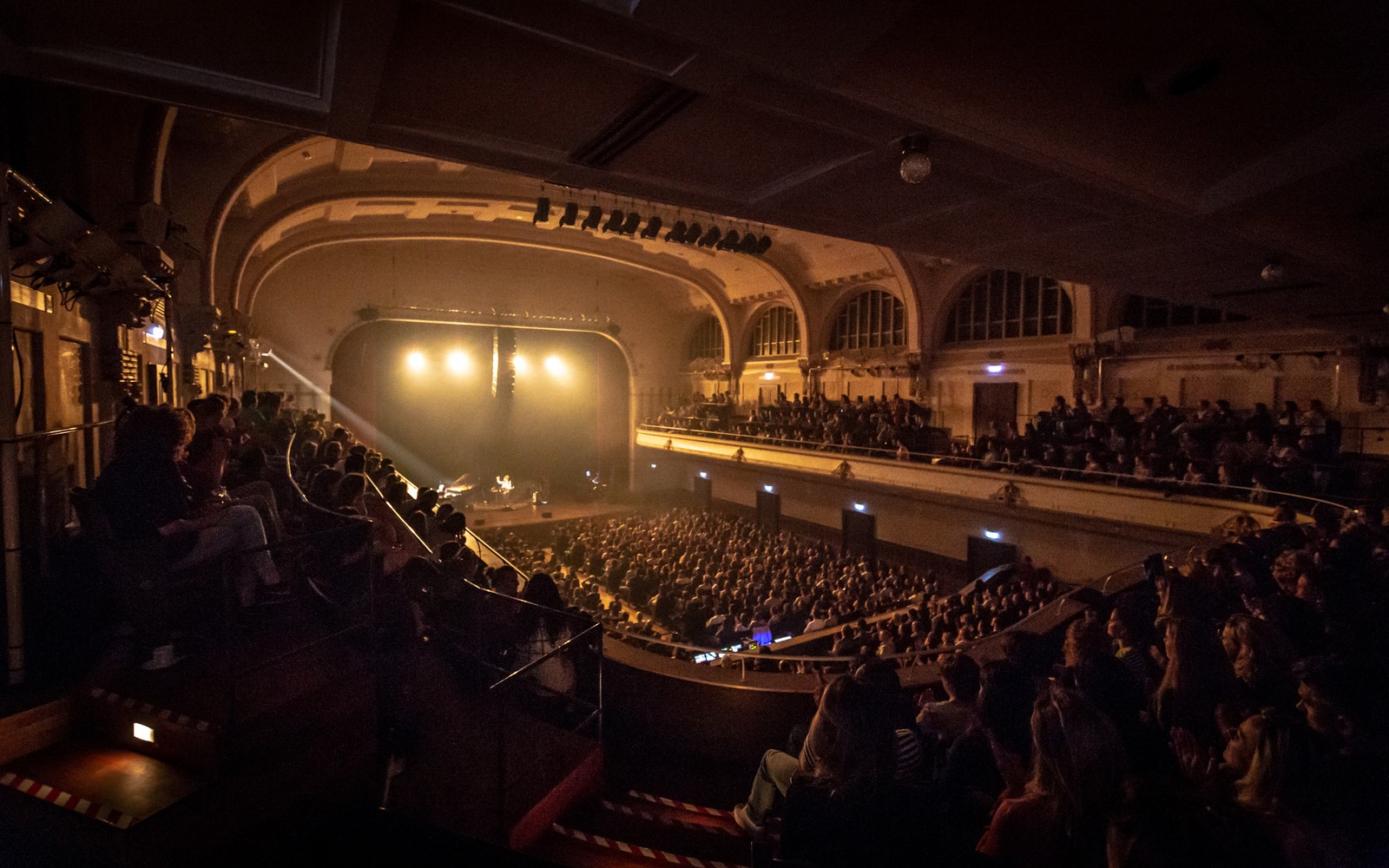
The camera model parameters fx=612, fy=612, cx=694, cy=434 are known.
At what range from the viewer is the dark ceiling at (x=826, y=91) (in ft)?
9.00

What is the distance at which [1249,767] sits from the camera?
217cm

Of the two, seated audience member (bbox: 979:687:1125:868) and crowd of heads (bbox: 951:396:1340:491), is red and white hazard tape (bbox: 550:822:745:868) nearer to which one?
seated audience member (bbox: 979:687:1125:868)

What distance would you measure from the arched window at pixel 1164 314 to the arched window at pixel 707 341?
47.4ft

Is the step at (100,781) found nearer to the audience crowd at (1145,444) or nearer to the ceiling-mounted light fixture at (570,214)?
the ceiling-mounted light fixture at (570,214)

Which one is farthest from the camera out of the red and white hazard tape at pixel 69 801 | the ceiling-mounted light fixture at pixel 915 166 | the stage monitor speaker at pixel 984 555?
the stage monitor speaker at pixel 984 555

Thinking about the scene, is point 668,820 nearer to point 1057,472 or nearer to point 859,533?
point 1057,472

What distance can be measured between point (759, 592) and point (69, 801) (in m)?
8.92

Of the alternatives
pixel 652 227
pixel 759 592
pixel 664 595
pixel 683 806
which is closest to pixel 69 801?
pixel 683 806

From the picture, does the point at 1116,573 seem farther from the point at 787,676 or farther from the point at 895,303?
the point at 895,303

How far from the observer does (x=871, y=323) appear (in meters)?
19.8

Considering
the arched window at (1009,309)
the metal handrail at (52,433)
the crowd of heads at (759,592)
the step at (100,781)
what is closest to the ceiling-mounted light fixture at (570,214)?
the crowd of heads at (759,592)

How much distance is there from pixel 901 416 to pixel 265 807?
14.7 metres

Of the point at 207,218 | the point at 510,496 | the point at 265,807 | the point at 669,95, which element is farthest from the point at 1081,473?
the point at 510,496

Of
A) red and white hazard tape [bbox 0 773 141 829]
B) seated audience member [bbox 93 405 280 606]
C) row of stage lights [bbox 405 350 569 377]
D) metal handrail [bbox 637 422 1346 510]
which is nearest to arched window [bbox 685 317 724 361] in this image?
row of stage lights [bbox 405 350 569 377]
